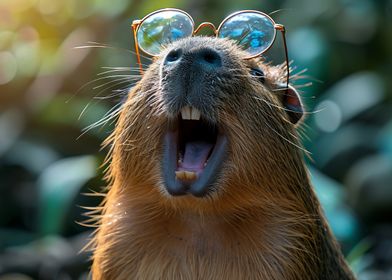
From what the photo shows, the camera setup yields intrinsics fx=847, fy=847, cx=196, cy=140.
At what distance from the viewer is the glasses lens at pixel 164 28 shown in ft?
14.0

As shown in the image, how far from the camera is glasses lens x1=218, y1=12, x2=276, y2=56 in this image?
4180 mm

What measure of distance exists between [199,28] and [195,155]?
738mm

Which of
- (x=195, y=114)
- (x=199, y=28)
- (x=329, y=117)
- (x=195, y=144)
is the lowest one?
(x=329, y=117)

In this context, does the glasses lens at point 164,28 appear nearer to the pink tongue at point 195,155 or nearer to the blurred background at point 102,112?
the pink tongue at point 195,155

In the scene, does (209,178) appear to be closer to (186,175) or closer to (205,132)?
(186,175)

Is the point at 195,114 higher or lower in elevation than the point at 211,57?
lower

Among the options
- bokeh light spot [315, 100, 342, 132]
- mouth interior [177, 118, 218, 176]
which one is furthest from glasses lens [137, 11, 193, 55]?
bokeh light spot [315, 100, 342, 132]

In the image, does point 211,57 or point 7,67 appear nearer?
point 211,57

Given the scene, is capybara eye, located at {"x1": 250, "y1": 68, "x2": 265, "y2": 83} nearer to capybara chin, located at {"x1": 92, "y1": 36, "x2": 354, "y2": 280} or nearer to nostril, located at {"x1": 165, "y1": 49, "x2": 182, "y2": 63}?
capybara chin, located at {"x1": 92, "y1": 36, "x2": 354, "y2": 280}

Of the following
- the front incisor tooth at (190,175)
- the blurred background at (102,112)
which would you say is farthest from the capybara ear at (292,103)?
the blurred background at (102,112)

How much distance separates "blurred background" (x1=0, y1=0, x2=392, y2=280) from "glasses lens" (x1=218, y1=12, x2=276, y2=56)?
2471 millimetres

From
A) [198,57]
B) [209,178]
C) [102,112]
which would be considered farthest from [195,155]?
[102,112]

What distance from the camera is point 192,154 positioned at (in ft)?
12.6

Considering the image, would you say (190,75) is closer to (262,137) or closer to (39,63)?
(262,137)
